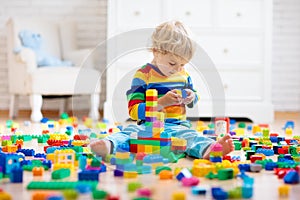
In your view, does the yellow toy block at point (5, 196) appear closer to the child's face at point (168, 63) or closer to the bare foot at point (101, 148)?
the bare foot at point (101, 148)

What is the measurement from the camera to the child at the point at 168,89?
171 cm

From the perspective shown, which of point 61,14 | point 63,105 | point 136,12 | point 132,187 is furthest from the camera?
point 61,14

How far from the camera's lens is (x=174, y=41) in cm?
174

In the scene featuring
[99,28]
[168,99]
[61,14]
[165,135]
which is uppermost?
[61,14]

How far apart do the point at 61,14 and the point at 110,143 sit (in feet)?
9.08

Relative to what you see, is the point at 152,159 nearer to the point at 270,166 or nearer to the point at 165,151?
the point at 165,151

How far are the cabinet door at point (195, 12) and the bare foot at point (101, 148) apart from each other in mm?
2016

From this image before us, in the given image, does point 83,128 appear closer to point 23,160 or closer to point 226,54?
point 23,160

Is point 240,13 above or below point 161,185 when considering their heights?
above

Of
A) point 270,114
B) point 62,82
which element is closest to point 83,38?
point 62,82

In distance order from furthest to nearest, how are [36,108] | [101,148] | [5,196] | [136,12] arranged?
[136,12], [36,108], [101,148], [5,196]

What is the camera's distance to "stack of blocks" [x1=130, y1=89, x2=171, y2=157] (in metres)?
1.66

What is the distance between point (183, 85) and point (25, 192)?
2.34 feet

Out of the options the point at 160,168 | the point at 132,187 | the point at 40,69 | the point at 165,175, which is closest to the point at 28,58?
the point at 40,69
